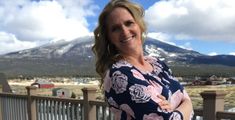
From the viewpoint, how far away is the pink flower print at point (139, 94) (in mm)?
1720

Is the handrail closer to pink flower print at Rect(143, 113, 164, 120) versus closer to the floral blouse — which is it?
the floral blouse

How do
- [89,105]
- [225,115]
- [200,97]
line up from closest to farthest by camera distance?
[225,115]
[200,97]
[89,105]

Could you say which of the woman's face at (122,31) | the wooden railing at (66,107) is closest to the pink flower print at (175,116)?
the woman's face at (122,31)

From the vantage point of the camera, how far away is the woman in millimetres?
1735

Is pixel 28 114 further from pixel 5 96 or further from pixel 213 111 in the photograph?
pixel 213 111

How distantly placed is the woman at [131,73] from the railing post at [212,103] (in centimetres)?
195

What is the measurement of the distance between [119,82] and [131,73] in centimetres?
6

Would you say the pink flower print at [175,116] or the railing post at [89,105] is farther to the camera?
the railing post at [89,105]

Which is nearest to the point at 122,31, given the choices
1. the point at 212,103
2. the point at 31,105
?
the point at 212,103

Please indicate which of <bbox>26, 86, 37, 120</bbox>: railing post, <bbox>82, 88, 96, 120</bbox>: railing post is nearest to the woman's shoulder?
<bbox>82, 88, 96, 120</bbox>: railing post

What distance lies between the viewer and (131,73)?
1792 millimetres

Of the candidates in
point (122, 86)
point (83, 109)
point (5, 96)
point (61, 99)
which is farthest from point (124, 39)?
point (5, 96)

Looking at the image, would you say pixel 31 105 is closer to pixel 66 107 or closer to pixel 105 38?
pixel 66 107

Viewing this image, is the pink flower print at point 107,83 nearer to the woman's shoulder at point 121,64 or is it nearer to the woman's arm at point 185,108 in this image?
the woman's shoulder at point 121,64
